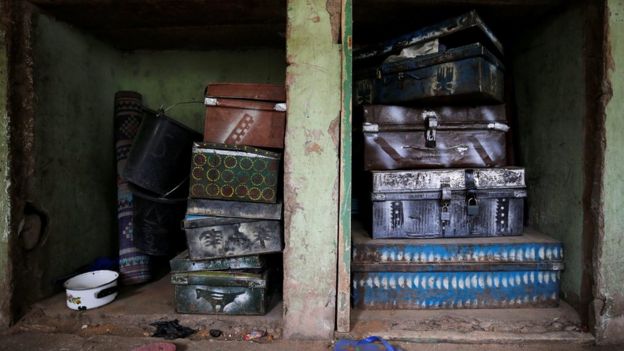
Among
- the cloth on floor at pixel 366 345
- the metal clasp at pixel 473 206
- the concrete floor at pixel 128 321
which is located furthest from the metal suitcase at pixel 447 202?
the concrete floor at pixel 128 321

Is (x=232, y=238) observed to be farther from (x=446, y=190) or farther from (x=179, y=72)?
(x=179, y=72)

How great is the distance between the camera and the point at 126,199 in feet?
9.67

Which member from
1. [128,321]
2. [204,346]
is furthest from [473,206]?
[128,321]

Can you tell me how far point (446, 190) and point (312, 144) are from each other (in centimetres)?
104

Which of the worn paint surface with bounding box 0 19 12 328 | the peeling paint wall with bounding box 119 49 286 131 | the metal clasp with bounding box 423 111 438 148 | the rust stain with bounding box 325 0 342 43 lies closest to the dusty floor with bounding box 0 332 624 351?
the worn paint surface with bounding box 0 19 12 328

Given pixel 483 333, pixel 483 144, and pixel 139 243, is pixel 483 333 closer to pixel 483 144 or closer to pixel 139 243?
pixel 483 144

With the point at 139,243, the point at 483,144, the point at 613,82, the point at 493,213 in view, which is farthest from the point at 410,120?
the point at 139,243

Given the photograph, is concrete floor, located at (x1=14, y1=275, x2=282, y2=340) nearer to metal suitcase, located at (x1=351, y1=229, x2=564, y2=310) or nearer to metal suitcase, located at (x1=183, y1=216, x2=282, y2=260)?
metal suitcase, located at (x1=183, y1=216, x2=282, y2=260)

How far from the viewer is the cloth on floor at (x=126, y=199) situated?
112 inches

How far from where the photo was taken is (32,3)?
2.45 meters

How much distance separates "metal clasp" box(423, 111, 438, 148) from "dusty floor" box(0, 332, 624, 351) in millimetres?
1391

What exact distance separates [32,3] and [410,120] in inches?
114

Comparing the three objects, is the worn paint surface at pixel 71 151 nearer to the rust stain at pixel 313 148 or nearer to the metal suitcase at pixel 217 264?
the metal suitcase at pixel 217 264

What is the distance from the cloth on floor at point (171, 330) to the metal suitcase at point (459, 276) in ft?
A: 3.74
